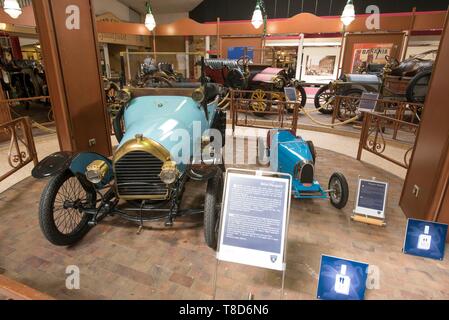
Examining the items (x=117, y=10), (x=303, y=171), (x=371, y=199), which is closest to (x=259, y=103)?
(x=303, y=171)

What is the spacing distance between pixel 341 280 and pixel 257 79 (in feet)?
23.8

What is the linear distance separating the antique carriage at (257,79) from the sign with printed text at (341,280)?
20.9 feet

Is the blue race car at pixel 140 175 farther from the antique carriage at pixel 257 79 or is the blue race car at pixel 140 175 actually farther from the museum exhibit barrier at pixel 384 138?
the antique carriage at pixel 257 79

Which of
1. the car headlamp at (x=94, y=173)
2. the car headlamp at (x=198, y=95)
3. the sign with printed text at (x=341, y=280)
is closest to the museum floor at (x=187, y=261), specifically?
the sign with printed text at (x=341, y=280)

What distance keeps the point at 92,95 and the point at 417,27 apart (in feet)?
33.1

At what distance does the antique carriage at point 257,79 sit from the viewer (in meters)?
7.97

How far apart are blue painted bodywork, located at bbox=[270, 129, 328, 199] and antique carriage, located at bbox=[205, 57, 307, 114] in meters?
4.35

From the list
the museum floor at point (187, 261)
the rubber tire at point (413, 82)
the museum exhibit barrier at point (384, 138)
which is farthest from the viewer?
the rubber tire at point (413, 82)

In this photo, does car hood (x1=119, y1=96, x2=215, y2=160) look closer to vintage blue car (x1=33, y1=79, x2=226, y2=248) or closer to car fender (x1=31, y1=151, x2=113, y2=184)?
vintage blue car (x1=33, y1=79, x2=226, y2=248)

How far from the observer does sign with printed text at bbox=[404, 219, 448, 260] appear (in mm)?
2326

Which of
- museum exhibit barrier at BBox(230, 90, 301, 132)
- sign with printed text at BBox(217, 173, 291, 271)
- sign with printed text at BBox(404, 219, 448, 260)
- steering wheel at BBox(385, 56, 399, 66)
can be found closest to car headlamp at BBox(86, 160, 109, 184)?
sign with printed text at BBox(217, 173, 291, 271)

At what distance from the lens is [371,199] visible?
2.87 m

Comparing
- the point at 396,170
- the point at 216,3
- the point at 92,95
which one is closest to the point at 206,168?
the point at 92,95
